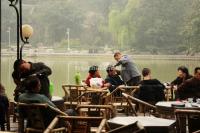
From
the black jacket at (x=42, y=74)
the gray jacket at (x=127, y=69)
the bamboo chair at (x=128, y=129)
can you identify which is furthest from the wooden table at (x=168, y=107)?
the gray jacket at (x=127, y=69)

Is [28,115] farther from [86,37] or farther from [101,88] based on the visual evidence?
[86,37]

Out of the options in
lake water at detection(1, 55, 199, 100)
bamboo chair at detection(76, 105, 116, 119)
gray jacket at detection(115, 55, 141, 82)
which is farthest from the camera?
lake water at detection(1, 55, 199, 100)

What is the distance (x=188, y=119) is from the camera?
3531mm

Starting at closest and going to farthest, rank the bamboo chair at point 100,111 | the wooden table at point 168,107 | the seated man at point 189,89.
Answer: the bamboo chair at point 100,111
the wooden table at point 168,107
the seated man at point 189,89

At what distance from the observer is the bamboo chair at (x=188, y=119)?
347cm

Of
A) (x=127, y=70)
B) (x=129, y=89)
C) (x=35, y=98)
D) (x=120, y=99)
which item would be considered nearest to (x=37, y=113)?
(x=35, y=98)

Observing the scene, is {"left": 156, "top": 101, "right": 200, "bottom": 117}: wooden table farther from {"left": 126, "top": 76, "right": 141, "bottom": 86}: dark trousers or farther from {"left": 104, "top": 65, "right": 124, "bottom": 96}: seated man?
{"left": 126, "top": 76, "right": 141, "bottom": 86}: dark trousers

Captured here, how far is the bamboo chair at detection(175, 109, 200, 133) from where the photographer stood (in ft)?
11.4

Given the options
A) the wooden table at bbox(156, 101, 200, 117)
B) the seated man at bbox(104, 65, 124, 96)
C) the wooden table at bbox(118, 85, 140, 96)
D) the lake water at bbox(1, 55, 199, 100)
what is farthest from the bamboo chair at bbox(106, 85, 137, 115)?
the lake water at bbox(1, 55, 199, 100)

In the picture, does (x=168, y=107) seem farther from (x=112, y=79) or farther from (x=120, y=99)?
(x=112, y=79)

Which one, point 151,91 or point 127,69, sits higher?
point 127,69

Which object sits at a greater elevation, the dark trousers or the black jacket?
the black jacket

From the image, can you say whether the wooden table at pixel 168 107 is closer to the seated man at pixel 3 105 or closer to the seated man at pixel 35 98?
the seated man at pixel 35 98

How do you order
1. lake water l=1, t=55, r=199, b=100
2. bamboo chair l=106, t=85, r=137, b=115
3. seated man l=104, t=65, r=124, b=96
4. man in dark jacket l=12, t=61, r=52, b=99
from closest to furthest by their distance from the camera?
1. man in dark jacket l=12, t=61, r=52, b=99
2. bamboo chair l=106, t=85, r=137, b=115
3. seated man l=104, t=65, r=124, b=96
4. lake water l=1, t=55, r=199, b=100
